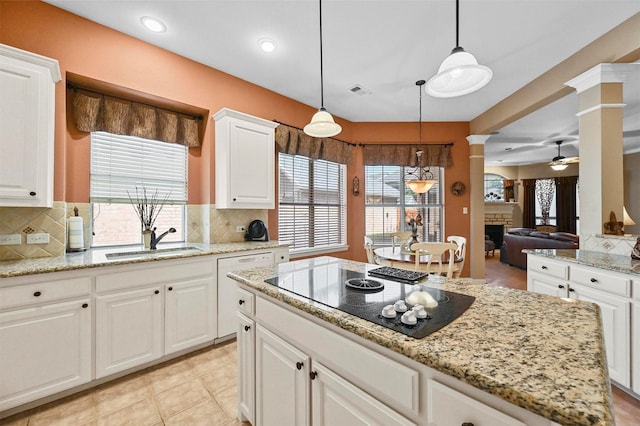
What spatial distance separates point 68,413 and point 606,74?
4.94 metres

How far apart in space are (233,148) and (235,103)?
2.31 ft

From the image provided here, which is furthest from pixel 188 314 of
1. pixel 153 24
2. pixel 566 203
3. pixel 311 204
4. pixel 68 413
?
pixel 566 203

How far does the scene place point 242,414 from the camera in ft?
5.44

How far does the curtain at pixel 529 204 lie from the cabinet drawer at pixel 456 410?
34.2 feet

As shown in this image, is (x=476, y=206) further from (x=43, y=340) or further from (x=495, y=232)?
(x=43, y=340)

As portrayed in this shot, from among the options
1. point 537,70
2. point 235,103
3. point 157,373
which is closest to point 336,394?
point 157,373

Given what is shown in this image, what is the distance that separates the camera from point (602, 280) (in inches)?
76.6

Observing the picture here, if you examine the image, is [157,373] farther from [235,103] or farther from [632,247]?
[632,247]

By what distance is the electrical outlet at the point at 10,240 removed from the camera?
1.96 m

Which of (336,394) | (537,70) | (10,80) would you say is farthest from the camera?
(537,70)

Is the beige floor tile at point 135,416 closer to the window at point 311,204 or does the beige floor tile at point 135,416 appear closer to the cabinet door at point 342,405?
the cabinet door at point 342,405

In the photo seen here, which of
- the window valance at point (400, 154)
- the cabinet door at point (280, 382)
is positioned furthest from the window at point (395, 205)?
the cabinet door at point (280, 382)

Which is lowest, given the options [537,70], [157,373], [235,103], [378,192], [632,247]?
[157,373]

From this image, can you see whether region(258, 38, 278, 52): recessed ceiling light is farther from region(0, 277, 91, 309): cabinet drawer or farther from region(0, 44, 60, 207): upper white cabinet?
region(0, 277, 91, 309): cabinet drawer
